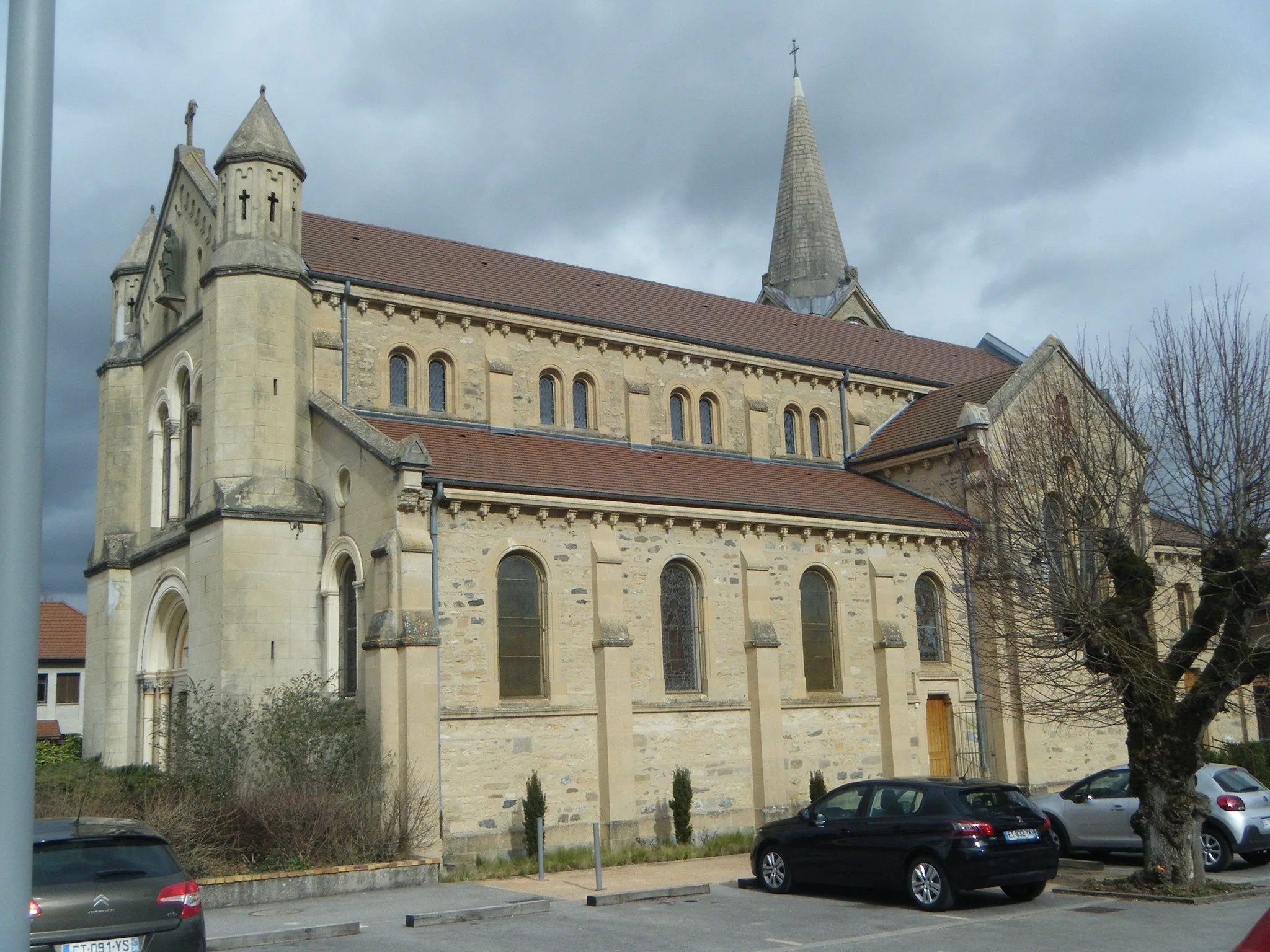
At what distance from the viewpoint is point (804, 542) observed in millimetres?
26562

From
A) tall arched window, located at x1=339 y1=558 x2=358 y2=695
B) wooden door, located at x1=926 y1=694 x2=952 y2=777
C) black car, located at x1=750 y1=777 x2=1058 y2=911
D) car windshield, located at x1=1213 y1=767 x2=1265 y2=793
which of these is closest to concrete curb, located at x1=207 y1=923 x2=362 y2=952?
black car, located at x1=750 y1=777 x2=1058 y2=911

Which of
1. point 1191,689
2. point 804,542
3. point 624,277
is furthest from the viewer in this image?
point 624,277

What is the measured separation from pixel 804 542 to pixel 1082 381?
8280mm

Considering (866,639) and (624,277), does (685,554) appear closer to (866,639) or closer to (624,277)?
(866,639)

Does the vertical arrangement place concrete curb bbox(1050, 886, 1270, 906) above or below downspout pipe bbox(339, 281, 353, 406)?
below

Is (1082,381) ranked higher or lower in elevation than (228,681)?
higher

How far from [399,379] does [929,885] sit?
16.1 meters

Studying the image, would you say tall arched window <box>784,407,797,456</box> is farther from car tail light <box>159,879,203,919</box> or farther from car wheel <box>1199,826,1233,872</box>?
car tail light <box>159,879,203,919</box>

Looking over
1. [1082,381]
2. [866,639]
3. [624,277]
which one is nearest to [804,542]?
[866,639]

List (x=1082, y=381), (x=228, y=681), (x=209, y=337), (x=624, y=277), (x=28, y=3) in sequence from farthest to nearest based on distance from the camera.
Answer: (x=624, y=277)
(x=209, y=337)
(x=228, y=681)
(x=1082, y=381)
(x=28, y=3)

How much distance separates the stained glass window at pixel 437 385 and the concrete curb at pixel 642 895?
12.8 meters

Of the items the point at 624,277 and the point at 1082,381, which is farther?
the point at 624,277

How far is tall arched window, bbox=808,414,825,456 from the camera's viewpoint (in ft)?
107

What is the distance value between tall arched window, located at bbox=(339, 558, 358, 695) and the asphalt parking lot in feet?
21.4
